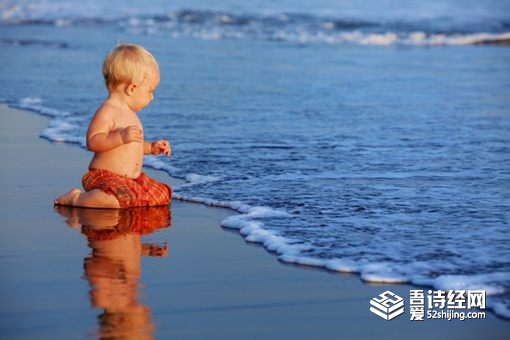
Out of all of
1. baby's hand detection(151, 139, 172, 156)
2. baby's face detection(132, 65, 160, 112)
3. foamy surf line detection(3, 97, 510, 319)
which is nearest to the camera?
foamy surf line detection(3, 97, 510, 319)

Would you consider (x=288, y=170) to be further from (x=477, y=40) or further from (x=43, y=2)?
(x=43, y=2)

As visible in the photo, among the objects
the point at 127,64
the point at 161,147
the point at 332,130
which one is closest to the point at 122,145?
the point at 161,147

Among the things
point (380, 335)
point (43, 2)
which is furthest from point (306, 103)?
point (43, 2)

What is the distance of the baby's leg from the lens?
19.7ft

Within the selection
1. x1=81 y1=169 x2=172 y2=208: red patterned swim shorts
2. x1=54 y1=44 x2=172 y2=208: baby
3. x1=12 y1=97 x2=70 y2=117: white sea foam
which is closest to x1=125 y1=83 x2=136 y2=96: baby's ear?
x1=54 y1=44 x2=172 y2=208: baby

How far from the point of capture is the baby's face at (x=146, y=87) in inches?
248

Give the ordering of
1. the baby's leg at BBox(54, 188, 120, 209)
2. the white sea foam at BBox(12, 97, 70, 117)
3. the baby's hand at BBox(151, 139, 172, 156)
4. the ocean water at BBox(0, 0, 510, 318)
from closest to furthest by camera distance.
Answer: the ocean water at BBox(0, 0, 510, 318) < the baby's leg at BBox(54, 188, 120, 209) < the baby's hand at BBox(151, 139, 172, 156) < the white sea foam at BBox(12, 97, 70, 117)

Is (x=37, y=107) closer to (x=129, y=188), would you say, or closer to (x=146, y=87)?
(x=146, y=87)

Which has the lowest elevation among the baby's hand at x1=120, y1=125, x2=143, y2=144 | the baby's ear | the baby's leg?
the baby's leg

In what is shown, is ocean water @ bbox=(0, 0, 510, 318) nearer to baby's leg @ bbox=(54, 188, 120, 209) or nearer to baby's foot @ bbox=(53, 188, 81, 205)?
baby's leg @ bbox=(54, 188, 120, 209)

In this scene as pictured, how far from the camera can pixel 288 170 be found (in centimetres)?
719

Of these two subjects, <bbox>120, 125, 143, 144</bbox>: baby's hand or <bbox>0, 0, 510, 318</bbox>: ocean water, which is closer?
<bbox>0, 0, 510, 318</bbox>: ocean water

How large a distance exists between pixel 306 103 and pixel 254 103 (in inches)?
20.5

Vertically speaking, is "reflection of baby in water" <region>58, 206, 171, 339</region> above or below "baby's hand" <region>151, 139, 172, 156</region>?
below
